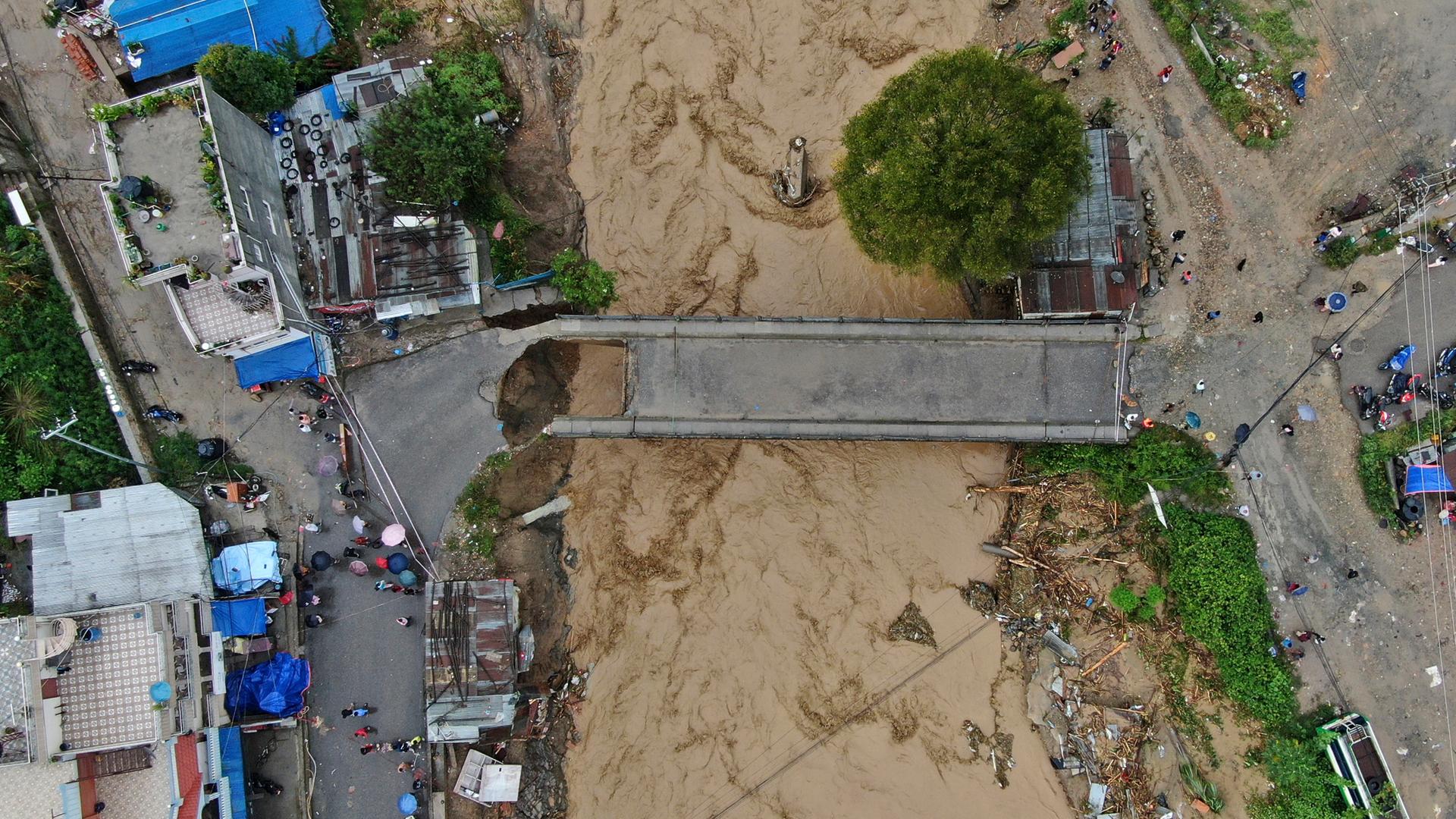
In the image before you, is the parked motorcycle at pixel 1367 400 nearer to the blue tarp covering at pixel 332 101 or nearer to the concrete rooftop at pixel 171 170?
the blue tarp covering at pixel 332 101

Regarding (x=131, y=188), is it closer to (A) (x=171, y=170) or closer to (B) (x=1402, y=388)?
(A) (x=171, y=170)

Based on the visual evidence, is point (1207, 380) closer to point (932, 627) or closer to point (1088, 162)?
point (1088, 162)

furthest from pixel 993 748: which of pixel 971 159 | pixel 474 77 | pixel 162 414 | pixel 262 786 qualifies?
pixel 162 414

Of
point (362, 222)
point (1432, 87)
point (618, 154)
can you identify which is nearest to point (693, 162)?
point (618, 154)

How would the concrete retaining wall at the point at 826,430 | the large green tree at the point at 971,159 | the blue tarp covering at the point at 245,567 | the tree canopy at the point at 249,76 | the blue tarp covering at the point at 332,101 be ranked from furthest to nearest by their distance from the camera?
A: 1. the blue tarp covering at the point at 332,101
2. the blue tarp covering at the point at 245,567
3. the tree canopy at the point at 249,76
4. the concrete retaining wall at the point at 826,430
5. the large green tree at the point at 971,159

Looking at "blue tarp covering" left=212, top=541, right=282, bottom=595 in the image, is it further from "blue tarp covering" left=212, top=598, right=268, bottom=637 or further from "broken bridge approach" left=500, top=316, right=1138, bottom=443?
"broken bridge approach" left=500, top=316, right=1138, bottom=443

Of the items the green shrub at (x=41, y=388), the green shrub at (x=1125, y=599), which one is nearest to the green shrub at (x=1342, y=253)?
the green shrub at (x=1125, y=599)

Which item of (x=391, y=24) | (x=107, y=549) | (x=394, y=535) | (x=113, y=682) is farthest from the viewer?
(x=391, y=24)
